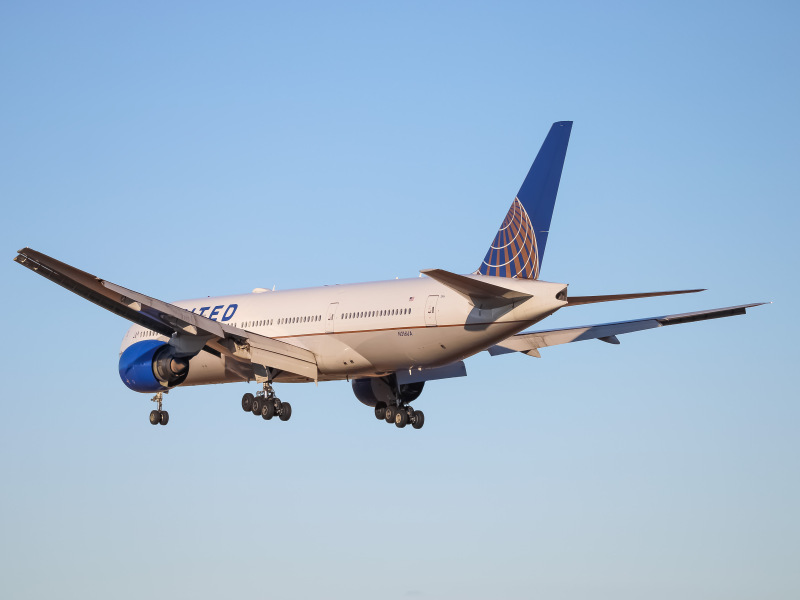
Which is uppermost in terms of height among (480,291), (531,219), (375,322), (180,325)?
(531,219)

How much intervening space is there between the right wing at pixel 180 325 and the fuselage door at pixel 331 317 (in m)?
1.21

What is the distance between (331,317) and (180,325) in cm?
509

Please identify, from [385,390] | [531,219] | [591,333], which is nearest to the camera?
[531,219]

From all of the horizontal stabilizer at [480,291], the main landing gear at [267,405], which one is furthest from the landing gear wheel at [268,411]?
the horizontal stabilizer at [480,291]

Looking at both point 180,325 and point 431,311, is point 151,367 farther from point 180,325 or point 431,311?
point 431,311

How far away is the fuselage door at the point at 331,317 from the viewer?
1788 inches

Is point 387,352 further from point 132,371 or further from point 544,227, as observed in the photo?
point 132,371

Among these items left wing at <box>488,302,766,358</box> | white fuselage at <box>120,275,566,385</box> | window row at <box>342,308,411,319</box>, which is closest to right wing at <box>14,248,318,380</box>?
white fuselage at <box>120,275,566,385</box>

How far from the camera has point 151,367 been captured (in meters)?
47.8

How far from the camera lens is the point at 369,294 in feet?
147

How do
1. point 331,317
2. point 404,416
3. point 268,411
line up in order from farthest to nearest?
point 404,416, point 268,411, point 331,317

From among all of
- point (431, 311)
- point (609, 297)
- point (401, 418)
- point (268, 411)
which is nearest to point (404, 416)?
point (401, 418)

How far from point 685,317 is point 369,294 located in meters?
11.3

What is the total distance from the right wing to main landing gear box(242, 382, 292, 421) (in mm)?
862
